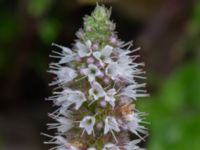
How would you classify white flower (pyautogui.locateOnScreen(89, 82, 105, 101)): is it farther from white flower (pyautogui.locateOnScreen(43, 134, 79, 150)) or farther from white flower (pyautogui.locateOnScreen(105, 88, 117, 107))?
white flower (pyautogui.locateOnScreen(43, 134, 79, 150))

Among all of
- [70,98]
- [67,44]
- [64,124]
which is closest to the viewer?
[70,98]

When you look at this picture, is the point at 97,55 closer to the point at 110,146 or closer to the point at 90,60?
the point at 90,60

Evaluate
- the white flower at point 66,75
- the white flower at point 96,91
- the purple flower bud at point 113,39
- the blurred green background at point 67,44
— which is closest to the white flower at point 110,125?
the white flower at point 96,91

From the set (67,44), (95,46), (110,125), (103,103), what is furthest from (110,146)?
(67,44)

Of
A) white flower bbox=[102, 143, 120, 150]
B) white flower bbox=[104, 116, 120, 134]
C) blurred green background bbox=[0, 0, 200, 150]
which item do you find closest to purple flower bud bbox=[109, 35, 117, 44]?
white flower bbox=[104, 116, 120, 134]

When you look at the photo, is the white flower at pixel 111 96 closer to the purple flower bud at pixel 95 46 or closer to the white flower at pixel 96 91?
the white flower at pixel 96 91
